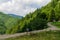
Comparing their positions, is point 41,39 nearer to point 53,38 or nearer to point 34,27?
point 53,38

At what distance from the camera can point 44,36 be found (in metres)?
41.5

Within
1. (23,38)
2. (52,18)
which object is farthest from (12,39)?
(52,18)

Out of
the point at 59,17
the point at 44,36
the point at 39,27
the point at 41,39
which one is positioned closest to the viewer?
the point at 41,39

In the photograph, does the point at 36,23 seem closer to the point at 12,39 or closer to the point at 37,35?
the point at 37,35

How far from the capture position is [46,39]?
3850cm

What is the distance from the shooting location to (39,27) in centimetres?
5803

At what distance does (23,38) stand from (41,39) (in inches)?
151

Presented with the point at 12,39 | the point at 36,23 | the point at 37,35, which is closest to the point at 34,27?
the point at 36,23

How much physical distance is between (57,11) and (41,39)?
79.1 metres

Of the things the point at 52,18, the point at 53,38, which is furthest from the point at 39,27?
the point at 52,18

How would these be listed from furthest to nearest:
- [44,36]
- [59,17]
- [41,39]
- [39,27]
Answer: [59,17], [39,27], [44,36], [41,39]

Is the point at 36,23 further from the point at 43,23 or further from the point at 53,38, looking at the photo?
the point at 53,38

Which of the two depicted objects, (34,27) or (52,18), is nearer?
(34,27)

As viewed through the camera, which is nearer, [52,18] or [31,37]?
[31,37]
